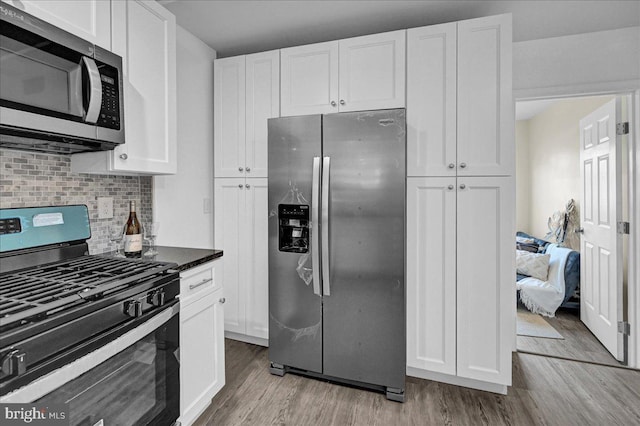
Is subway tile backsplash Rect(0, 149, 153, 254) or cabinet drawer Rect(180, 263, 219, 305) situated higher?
subway tile backsplash Rect(0, 149, 153, 254)

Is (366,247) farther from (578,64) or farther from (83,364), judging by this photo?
(578,64)

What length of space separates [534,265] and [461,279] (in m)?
2.21

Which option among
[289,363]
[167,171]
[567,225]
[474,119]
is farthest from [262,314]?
[567,225]

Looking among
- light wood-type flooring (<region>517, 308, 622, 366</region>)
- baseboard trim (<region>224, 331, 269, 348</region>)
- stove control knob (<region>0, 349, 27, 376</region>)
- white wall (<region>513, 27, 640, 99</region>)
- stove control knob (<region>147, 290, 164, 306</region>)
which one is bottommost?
light wood-type flooring (<region>517, 308, 622, 366</region>)

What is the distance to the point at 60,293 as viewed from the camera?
1103 mm

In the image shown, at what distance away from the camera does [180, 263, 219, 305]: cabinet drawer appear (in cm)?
162

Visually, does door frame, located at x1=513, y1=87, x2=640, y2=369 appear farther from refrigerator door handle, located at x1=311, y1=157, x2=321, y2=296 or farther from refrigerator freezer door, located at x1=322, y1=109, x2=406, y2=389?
refrigerator door handle, located at x1=311, y1=157, x2=321, y2=296

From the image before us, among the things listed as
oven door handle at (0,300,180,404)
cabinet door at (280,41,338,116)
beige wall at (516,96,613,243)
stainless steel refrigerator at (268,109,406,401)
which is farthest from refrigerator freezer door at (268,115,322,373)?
beige wall at (516,96,613,243)

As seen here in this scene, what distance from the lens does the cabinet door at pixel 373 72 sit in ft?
7.45

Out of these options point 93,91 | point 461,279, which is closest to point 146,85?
point 93,91

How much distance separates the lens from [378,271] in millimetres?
2049

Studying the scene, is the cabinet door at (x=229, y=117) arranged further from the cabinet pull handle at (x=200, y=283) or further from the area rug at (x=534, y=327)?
the area rug at (x=534, y=327)

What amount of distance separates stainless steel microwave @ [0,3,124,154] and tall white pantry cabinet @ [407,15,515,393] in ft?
5.78

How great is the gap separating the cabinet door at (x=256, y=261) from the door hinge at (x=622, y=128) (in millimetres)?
2805
